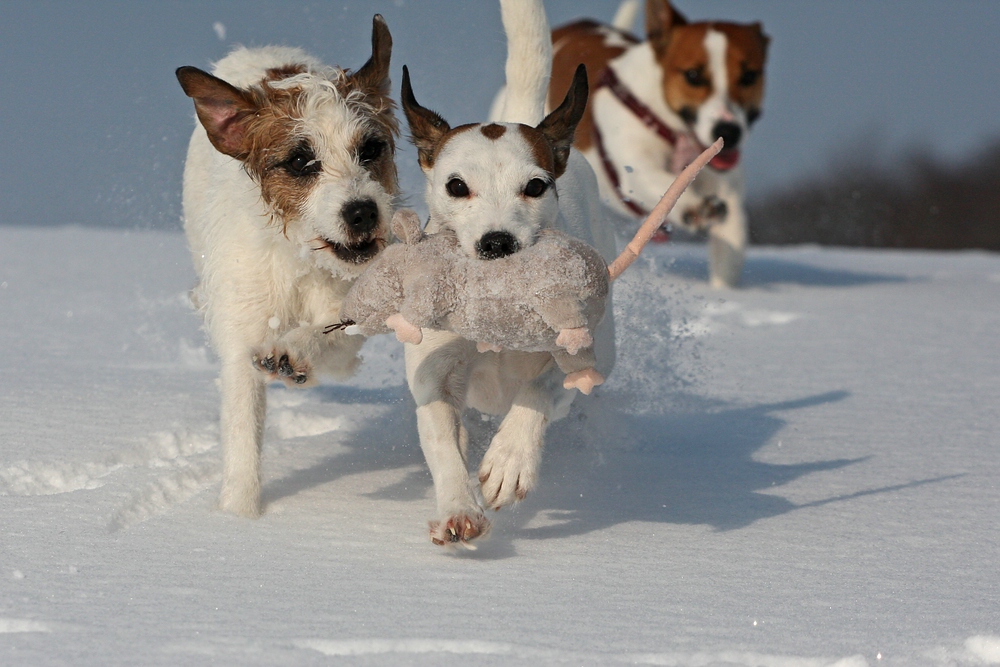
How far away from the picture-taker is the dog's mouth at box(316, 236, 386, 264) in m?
3.75

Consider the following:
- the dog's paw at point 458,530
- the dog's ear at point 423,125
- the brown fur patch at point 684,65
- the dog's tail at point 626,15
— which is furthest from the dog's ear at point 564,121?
the dog's tail at point 626,15

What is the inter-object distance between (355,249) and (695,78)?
18.3 ft

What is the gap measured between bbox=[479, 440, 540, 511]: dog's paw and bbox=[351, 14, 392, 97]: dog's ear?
1.48m

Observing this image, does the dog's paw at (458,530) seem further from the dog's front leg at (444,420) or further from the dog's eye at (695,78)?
the dog's eye at (695,78)

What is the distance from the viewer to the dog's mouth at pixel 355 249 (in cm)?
375

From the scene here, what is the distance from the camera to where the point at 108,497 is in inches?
145

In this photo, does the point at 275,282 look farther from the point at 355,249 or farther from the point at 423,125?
the point at 423,125

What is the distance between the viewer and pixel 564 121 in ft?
11.8

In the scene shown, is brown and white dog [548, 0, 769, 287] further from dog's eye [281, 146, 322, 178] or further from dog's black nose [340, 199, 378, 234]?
dog's black nose [340, 199, 378, 234]

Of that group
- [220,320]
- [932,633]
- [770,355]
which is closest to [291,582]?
[220,320]

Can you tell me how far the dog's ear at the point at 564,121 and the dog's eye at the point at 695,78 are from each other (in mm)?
5413

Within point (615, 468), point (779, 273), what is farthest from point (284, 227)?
point (779, 273)

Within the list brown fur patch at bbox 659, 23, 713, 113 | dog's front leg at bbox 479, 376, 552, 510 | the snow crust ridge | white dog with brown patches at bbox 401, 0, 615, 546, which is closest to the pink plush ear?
white dog with brown patches at bbox 401, 0, 615, 546

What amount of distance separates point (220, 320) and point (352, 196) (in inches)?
26.1
